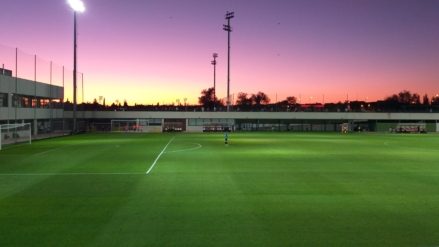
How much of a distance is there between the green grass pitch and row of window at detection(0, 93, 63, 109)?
77.7 ft

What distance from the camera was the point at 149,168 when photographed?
18.1 meters

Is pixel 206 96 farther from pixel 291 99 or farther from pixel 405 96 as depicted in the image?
pixel 405 96

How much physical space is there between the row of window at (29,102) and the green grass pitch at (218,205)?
77.7 ft

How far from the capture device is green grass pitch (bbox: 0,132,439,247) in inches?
307

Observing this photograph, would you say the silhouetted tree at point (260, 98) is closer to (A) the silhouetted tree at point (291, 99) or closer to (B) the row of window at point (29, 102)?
(A) the silhouetted tree at point (291, 99)

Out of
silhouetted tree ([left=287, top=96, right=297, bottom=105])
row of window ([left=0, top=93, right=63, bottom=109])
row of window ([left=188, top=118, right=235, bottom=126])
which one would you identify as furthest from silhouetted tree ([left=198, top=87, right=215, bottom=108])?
row of window ([left=0, top=93, right=63, bottom=109])

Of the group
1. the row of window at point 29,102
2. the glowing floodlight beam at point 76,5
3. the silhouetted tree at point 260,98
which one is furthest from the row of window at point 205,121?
the silhouetted tree at point 260,98

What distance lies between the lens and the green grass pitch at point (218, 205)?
7.81 metres

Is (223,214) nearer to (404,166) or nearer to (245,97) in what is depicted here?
(404,166)

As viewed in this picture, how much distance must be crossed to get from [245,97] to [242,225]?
349 feet

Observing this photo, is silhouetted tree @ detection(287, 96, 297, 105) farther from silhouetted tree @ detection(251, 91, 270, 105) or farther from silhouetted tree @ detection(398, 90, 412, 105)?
silhouetted tree @ detection(398, 90, 412, 105)

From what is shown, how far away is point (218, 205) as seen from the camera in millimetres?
10648

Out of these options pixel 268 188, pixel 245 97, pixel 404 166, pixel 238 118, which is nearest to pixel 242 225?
pixel 268 188

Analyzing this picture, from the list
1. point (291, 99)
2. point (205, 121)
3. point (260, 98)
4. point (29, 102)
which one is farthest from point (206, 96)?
point (29, 102)
